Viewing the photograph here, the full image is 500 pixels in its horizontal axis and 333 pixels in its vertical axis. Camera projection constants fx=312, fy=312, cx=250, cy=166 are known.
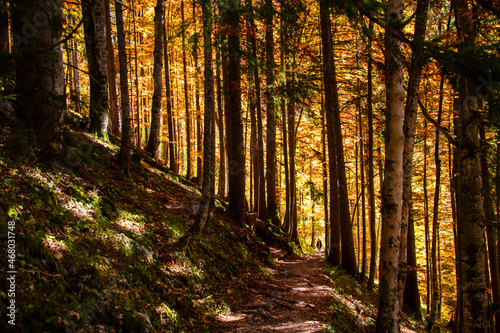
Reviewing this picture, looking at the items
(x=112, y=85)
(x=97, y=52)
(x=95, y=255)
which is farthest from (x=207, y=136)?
(x=112, y=85)

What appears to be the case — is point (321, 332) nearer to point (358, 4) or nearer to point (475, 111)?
point (475, 111)

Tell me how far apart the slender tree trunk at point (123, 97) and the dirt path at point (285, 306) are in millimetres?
5214

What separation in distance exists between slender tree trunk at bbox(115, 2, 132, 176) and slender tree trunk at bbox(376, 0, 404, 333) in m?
6.65

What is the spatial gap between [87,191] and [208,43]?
4.27 metres

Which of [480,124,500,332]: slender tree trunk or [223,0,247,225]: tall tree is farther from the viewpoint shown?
[223,0,247,225]: tall tree

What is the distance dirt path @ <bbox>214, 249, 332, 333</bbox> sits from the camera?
6.62m

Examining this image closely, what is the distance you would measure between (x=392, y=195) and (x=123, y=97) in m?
7.27

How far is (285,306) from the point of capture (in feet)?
26.0

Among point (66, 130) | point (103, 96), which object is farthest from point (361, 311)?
point (103, 96)

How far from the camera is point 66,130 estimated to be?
4.34 m

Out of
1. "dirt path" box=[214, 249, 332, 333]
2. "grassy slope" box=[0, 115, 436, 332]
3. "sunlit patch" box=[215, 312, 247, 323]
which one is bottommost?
"dirt path" box=[214, 249, 332, 333]

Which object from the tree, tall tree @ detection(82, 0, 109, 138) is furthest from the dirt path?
tall tree @ detection(82, 0, 109, 138)

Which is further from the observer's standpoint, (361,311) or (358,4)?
(361,311)

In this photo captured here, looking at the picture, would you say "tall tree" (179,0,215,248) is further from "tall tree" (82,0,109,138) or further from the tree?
"tall tree" (82,0,109,138)
